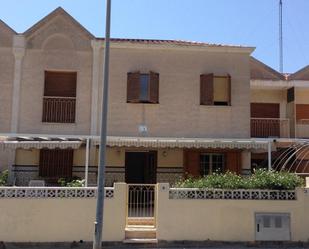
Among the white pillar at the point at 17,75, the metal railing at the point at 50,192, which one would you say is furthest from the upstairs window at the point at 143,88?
the metal railing at the point at 50,192

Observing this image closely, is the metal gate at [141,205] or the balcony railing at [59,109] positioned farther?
the balcony railing at [59,109]

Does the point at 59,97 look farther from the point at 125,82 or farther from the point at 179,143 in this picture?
the point at 179,143

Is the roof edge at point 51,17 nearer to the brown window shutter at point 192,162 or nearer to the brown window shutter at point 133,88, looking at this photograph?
the brown window shutter at point 133,88

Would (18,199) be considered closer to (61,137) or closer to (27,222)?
(27,222)

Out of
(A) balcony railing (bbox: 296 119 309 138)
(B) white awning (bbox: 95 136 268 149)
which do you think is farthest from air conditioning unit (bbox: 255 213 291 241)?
(A) balcony railing (bbox: 296 119 309 138)

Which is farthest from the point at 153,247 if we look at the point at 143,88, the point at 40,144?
the point at 143,88

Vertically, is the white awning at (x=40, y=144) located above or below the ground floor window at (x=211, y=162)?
above

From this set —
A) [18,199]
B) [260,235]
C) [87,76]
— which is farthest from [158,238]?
[87,76]

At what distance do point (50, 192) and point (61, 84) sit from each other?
31.4 feet

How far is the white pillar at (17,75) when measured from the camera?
76.3 ft

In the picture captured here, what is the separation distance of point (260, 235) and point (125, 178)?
9.82 metres

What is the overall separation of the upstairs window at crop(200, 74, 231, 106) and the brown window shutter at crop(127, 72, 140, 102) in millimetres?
3371

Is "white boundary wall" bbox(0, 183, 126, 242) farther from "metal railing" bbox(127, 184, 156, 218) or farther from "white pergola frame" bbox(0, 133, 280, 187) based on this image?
"white pergola frame" bbox(0, 133, 280, 187)

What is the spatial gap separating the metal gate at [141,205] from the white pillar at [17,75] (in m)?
8.65
